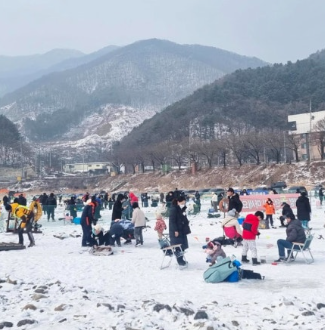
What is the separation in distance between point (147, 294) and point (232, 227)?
5.94 m

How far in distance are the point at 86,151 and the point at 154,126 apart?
170 ft

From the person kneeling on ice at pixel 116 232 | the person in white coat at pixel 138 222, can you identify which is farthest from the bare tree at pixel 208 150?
the person kneeling on ice at pixel 116 232

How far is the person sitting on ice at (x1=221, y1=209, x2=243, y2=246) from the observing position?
46.8ft

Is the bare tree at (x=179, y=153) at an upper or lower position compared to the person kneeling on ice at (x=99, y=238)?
upper

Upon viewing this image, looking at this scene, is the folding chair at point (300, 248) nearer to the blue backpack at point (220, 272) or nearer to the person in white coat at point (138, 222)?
the blue backpack at point (220, 272)

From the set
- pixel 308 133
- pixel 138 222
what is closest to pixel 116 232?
pixel 138 222

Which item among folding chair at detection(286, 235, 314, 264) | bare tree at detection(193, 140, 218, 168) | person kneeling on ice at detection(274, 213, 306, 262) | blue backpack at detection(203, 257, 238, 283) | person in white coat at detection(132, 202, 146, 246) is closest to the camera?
blue backpack at detection(203, 257, 238, 283)

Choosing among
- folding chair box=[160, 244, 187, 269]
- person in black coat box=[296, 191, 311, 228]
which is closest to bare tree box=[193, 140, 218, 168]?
person in black coat box=[296, 191, 311, 228]

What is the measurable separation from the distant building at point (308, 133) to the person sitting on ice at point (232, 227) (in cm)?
6012

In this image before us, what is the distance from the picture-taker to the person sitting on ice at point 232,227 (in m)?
14.2

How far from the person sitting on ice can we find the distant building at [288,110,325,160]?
60124 millimetres

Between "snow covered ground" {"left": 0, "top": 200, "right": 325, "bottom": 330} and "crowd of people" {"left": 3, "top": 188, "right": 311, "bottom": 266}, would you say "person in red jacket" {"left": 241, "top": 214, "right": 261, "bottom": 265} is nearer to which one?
"crowd of people" {"left": 3, "top": 188, "right": 311, "bottom": 266}

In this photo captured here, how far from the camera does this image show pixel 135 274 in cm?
1101

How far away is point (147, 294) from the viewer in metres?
9.02
